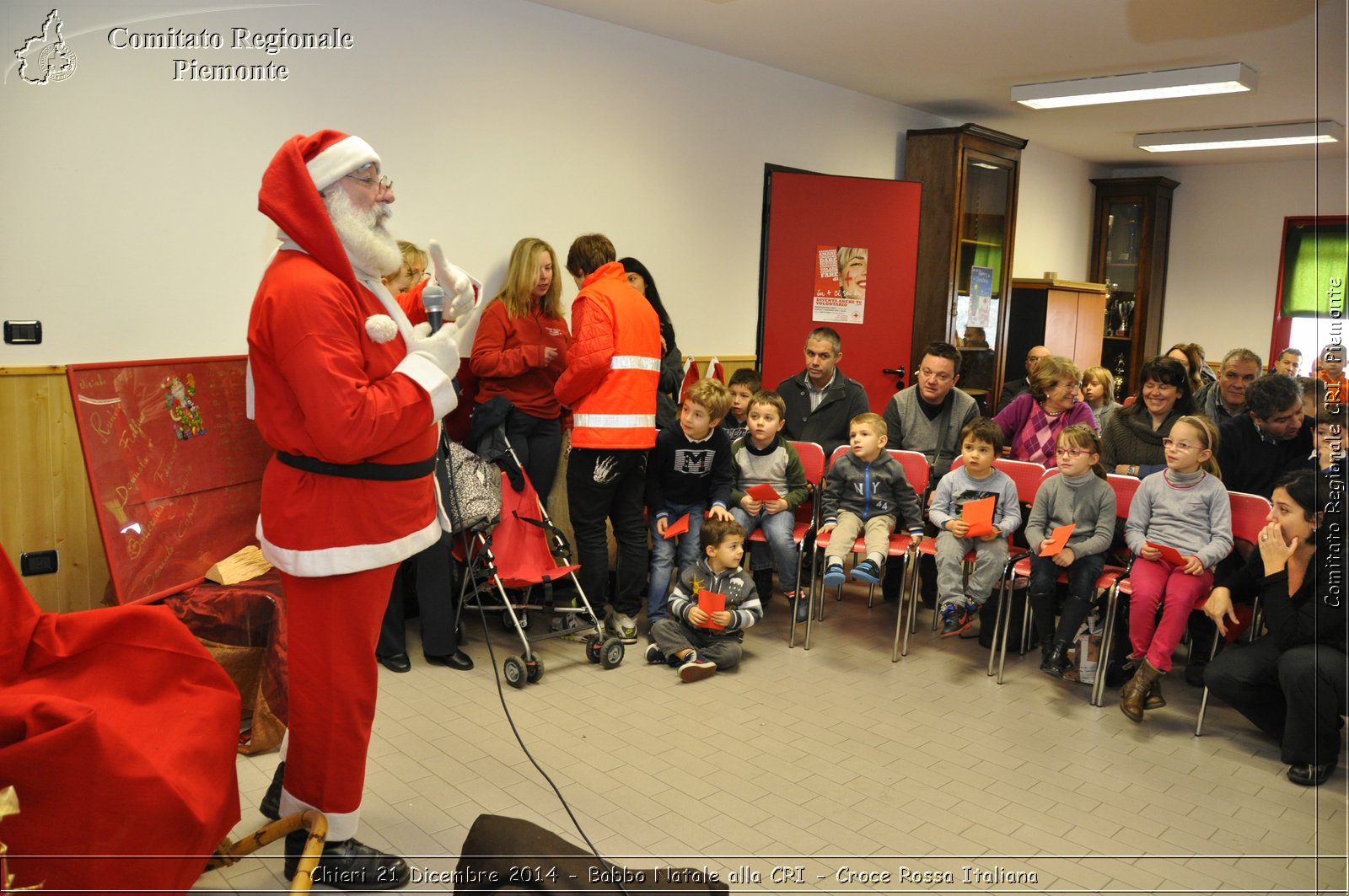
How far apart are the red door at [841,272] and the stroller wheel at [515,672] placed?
3312mm

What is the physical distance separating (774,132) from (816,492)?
2882 millimetres

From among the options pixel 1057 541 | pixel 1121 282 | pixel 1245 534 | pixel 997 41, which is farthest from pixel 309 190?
pixel 1121 282


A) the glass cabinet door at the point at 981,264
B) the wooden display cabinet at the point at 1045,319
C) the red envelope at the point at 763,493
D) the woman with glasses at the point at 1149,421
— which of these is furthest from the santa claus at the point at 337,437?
the wooden display cabinet at the point at 1045,319

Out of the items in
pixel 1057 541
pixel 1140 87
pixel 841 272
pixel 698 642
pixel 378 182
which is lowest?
pixel 698 642

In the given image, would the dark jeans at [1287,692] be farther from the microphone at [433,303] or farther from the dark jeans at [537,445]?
the dark jeans at [537,445]

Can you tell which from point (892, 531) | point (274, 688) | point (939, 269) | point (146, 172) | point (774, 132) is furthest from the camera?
point (939, 269)

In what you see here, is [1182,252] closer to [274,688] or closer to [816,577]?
[816,577]

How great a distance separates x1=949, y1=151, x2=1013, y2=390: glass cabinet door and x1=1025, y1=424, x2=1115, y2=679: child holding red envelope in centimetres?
346

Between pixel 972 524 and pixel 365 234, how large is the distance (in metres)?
2.80

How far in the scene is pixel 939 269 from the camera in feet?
24.0

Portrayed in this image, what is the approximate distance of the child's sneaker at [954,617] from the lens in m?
→ 4.14

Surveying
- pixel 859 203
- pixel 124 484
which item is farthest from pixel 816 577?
pixel 124 484

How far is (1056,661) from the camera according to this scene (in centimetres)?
413

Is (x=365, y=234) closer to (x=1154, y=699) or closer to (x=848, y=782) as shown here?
(x=848, y=782)
